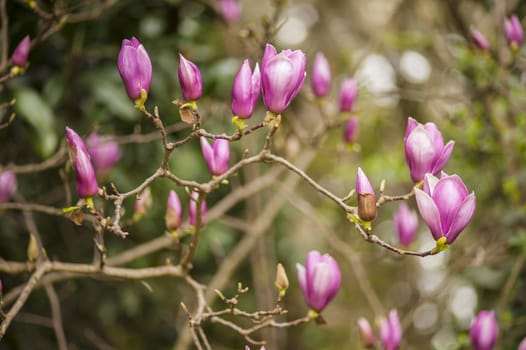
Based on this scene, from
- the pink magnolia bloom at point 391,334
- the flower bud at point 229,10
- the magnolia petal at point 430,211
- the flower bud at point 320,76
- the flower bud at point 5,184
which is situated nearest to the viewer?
the magnolia petal at point 430,211

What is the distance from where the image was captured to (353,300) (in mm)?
2744

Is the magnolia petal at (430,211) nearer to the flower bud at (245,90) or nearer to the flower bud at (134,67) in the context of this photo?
the flower bud at (245,90)

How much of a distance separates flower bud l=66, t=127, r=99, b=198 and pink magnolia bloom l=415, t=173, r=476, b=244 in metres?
0.43

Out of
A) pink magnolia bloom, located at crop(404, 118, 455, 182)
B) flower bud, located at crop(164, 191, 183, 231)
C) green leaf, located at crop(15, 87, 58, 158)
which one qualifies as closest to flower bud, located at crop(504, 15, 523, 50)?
pink magnolia bloom, located at crop(404, 118, 455, 182)

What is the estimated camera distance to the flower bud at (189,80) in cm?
74

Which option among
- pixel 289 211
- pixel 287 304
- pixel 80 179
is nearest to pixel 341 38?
pixel 289 211

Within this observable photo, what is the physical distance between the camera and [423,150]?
730 mm

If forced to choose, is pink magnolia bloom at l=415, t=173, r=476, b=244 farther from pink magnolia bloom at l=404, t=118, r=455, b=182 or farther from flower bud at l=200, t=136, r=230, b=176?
flower bud at l=200, t=136, r=230, b=176

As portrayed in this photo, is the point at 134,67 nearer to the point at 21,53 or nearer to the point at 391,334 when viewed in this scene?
the point at 21,53

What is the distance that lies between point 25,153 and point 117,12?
0.47m

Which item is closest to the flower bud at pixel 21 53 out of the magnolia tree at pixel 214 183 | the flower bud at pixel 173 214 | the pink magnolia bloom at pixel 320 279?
the magnolia tree at pixel 214 183

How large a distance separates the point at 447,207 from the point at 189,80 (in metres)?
0.37

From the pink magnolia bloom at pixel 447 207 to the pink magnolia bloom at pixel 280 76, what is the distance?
0.66 feet

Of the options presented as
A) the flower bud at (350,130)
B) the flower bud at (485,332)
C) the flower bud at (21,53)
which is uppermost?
the flower bud at (21,53)
